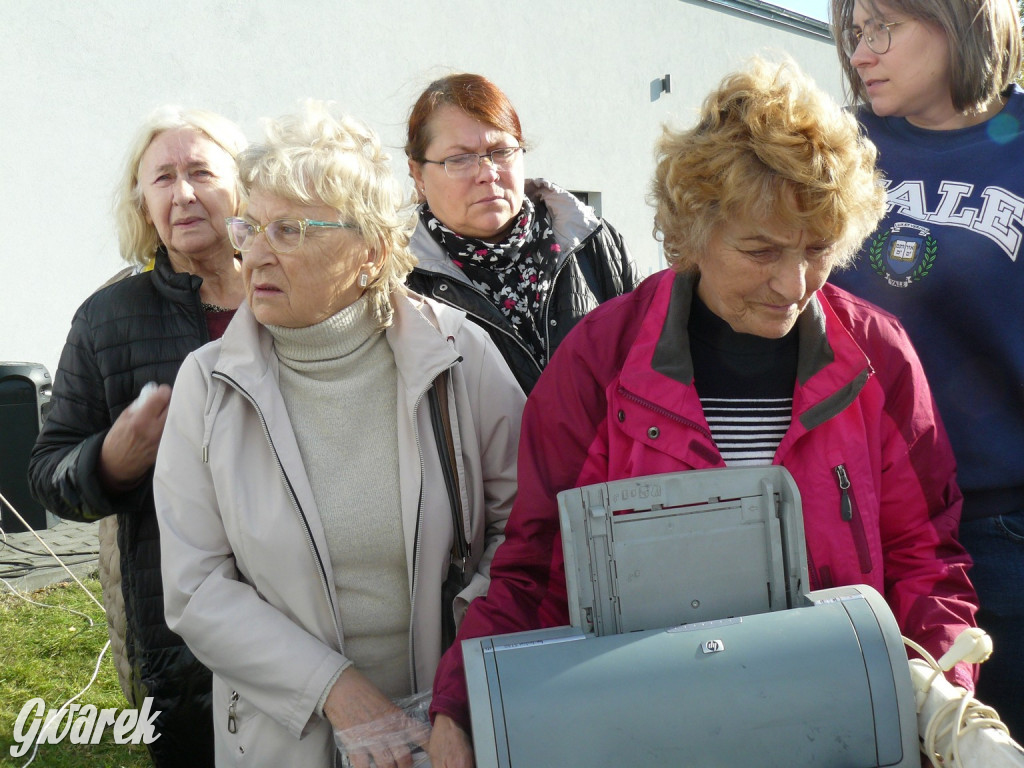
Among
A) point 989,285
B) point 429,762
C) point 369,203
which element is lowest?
point 429,762

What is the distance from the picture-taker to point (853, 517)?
157cm

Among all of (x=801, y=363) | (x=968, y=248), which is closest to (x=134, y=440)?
(x=801, y=363)

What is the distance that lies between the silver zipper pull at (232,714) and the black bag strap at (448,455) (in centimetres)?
51

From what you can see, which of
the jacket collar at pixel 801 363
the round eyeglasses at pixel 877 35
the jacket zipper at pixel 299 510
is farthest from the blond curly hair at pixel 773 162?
the jacket zipper at pixel 299 510

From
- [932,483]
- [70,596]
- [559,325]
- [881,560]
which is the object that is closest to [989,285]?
[932,483]

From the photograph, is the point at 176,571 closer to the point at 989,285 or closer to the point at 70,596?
the point at 989,285

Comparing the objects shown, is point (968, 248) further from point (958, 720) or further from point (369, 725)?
point (369, 725)

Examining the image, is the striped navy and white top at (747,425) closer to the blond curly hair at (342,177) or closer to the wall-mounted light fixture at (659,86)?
the blond curly hair at (342,177)

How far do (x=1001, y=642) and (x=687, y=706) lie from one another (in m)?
0.95

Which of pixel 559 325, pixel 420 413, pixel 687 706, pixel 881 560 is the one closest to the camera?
pixel 687 706

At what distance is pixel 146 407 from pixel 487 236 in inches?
41.0

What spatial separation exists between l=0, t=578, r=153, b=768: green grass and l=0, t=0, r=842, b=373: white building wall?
234 centimetres

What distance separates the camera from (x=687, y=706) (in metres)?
1.26

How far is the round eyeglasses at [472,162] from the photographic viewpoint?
102 inches
